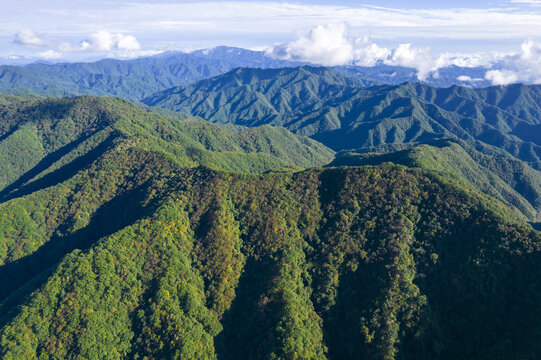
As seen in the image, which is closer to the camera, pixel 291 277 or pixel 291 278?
pixel 291 278

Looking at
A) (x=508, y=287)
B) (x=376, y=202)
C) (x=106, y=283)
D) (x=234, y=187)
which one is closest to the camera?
(x=508, y=287)

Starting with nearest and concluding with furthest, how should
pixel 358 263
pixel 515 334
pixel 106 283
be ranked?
pixel 515 334
pixel 106 283
pixel 358 263

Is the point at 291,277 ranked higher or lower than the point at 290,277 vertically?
lower

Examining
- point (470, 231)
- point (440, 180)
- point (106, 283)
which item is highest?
point (440, 180)

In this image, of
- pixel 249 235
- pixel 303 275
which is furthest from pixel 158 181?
pixel 303 275

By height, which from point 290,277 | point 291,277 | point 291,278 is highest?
point 290,277

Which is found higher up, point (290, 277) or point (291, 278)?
point (290, 277)

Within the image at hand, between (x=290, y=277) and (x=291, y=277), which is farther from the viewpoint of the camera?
(x=291, y=277)

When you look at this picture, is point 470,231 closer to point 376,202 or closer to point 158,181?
point 376,202
